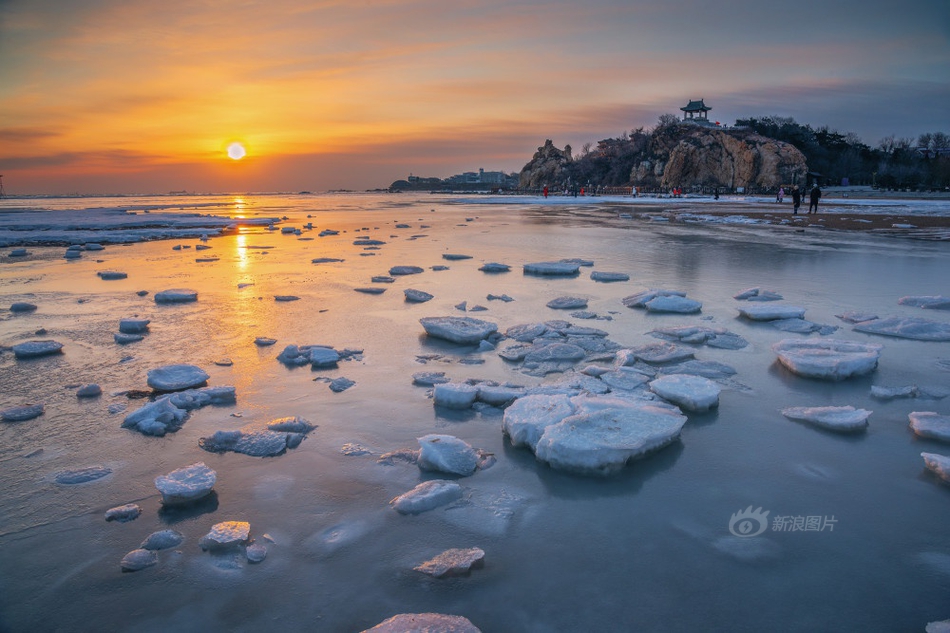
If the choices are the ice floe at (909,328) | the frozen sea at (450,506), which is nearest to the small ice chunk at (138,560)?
the frozen sea at (450,506)

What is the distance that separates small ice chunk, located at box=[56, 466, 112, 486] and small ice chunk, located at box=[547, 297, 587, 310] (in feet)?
17.5

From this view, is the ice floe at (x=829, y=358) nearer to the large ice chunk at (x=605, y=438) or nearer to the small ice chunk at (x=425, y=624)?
the large ice chunk at (x=605, y=438)

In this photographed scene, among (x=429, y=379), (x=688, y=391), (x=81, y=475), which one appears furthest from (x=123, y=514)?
(x=688, y=391)

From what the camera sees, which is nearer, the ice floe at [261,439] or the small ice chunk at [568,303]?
the ice floe at [261,439]

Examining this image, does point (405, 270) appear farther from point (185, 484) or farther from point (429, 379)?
point (185, 484)

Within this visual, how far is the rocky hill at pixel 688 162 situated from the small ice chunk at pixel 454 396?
70675mm

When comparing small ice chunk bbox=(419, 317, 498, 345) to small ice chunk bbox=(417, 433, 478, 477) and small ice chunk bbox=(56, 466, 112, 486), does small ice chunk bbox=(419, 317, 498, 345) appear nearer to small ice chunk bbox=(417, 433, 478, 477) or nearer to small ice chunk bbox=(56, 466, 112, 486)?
small ice chunk bbox=(417, 433, 478, 477)

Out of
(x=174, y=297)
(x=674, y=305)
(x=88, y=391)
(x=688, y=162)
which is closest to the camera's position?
(x=88, y=391)

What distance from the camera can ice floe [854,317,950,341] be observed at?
5.72 metres

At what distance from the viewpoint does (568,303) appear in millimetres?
7332

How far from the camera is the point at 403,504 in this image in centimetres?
285

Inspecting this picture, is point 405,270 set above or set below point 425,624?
above

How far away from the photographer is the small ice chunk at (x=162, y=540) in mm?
2568

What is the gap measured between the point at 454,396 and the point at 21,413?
127 inches
